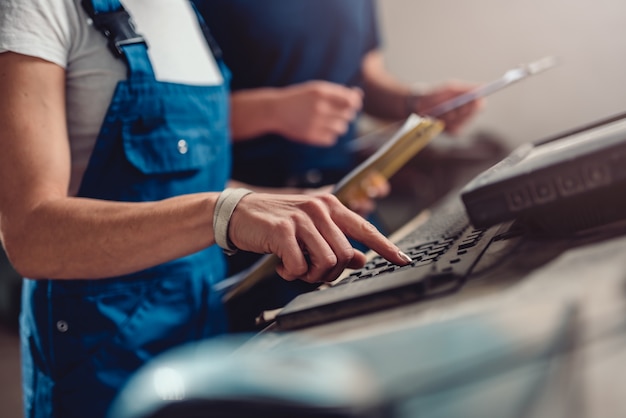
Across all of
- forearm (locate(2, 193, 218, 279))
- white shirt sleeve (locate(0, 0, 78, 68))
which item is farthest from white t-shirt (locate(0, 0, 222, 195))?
forearm (locate(2, 193, 218, 279))

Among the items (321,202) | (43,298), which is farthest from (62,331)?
(321,202)

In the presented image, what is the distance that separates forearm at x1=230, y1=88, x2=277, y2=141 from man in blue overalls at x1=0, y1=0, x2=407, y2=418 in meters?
0.28

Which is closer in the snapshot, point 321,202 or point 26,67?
point 321,202

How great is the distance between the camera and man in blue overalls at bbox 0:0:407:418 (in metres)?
0.69

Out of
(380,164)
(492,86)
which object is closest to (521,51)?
(492,86)

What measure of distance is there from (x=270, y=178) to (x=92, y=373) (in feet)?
2.75

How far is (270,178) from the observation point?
1683 mm

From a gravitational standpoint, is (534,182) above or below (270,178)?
above

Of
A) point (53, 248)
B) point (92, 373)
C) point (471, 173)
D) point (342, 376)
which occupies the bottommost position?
point (471, 173)

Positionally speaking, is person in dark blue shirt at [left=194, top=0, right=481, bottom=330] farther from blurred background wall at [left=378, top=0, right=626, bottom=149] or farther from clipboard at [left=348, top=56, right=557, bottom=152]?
blurred background wall at [left=378, top=0, right=626, bottom=149]

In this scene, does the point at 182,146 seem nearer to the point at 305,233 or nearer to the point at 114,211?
the point at 114,211

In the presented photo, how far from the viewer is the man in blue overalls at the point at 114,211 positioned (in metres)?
0.69

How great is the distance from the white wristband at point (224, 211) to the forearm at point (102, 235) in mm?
34

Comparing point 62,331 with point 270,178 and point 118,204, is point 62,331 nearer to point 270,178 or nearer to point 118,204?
point 118,204
